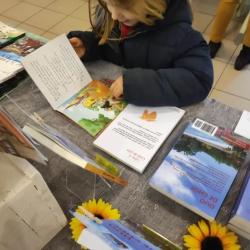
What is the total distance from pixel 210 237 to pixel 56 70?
0.53 meters

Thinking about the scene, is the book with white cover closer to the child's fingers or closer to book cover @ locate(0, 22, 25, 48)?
the child's fingers

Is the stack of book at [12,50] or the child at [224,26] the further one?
the child at [224,26]

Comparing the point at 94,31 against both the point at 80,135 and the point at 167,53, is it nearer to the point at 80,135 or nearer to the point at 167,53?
the point at 167,53

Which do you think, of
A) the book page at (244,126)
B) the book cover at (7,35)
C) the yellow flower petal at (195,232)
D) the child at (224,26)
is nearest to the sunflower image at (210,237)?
the yellow flower petal at (195,232)

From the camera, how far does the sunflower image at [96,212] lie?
54cm

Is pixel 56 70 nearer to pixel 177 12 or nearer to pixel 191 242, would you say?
pixel 177 12

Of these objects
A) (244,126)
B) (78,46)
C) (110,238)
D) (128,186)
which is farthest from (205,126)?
(78,46)

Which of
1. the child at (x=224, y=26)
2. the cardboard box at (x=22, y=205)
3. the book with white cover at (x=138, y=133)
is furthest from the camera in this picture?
the child at (x=224, y=26)

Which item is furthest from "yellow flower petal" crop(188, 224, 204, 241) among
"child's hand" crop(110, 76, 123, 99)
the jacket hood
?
the jacket hood

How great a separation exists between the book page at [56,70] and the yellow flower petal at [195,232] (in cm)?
44

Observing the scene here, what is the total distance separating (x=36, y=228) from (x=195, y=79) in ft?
1.67

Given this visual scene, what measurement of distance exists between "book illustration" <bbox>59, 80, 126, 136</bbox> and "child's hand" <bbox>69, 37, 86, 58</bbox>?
0.50ft

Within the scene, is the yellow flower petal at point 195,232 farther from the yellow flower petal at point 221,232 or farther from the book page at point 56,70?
the book page at point 56,70

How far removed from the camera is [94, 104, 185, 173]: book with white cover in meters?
0.63
